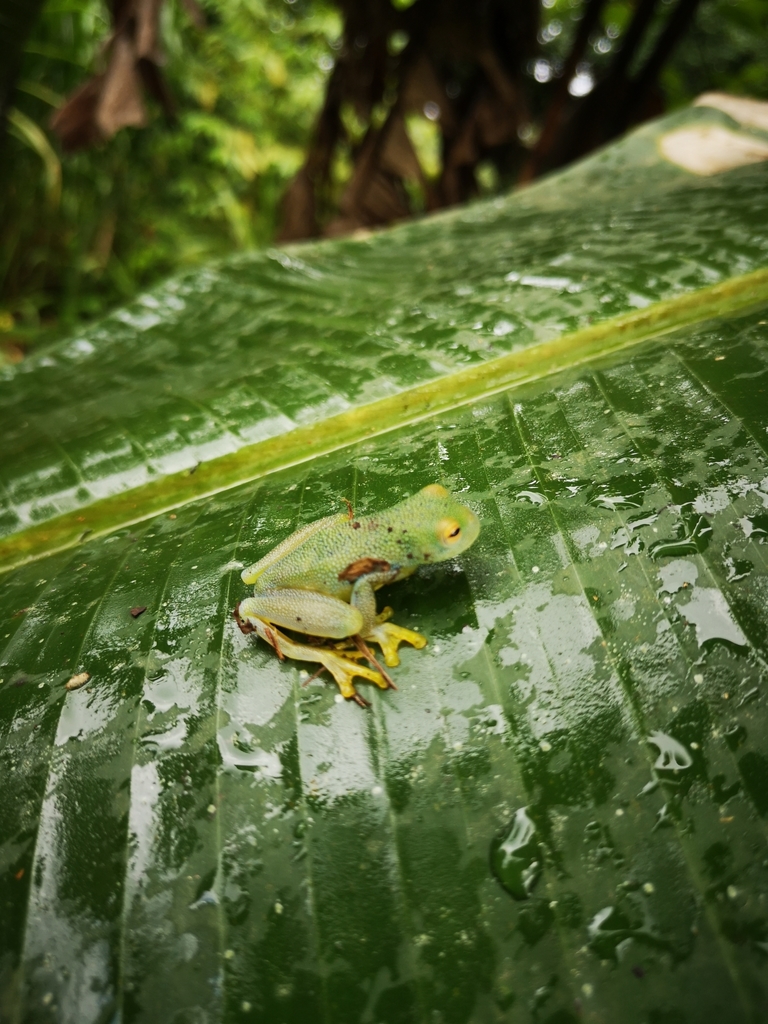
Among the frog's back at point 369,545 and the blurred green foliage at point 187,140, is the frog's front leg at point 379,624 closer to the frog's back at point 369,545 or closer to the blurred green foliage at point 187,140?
the frog's back at point 369,545

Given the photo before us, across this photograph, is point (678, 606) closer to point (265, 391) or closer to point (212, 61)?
point (265, 391)

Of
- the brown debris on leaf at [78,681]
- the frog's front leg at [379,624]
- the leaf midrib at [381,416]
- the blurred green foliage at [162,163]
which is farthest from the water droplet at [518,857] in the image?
the blurred green foliage at [162,163]

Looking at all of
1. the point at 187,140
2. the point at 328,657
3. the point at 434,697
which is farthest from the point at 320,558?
the point at 187,140

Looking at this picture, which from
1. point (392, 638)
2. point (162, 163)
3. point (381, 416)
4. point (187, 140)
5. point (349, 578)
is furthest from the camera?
point (162, 163)

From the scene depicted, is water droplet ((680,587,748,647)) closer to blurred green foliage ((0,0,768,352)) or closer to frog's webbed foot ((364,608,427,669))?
frog's webbed foot ((364,608,427,669))

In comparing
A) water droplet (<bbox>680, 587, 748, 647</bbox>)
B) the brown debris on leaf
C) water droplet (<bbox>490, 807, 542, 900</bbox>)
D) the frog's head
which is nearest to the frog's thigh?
the frog's head

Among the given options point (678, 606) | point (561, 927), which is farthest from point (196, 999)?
point (678, 606)

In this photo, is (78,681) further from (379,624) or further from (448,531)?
(448,531)
